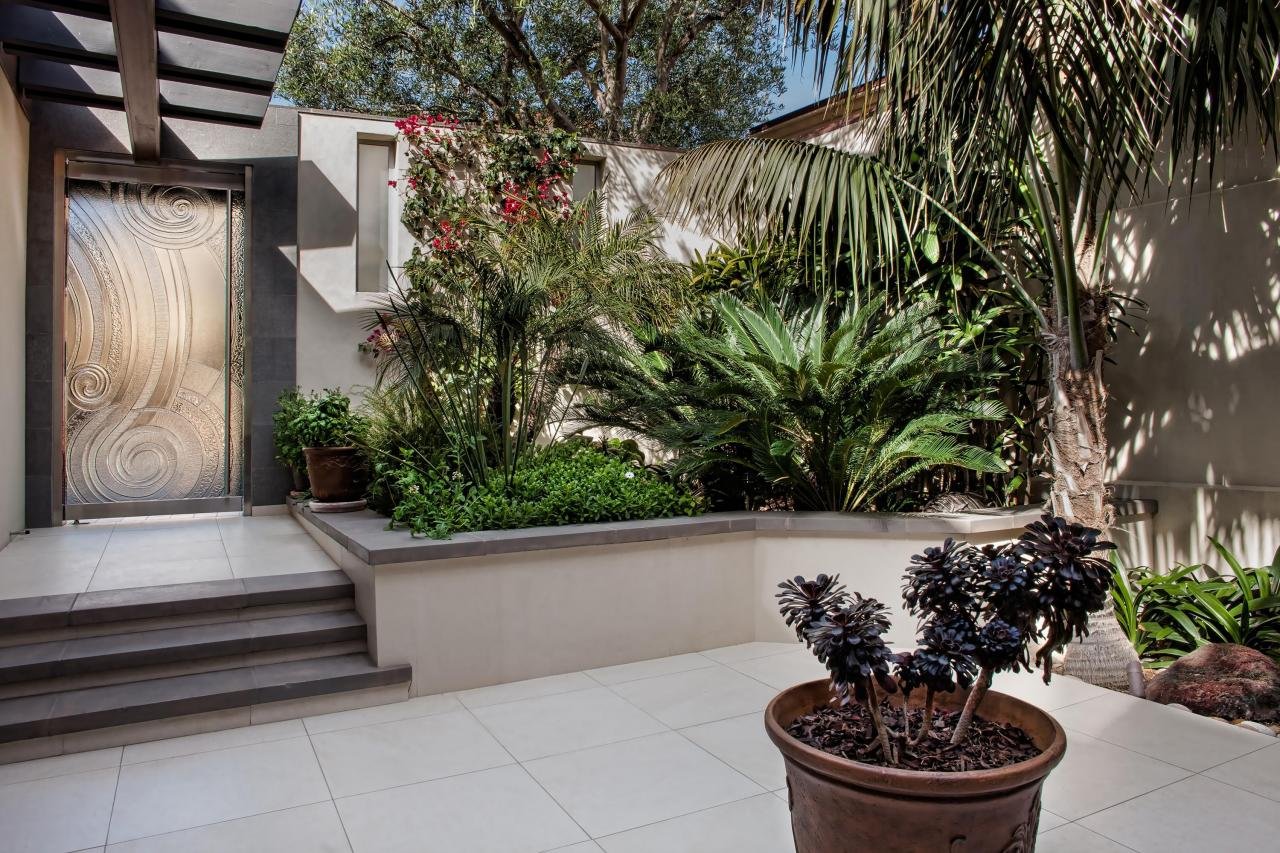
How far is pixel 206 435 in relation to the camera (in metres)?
7.29

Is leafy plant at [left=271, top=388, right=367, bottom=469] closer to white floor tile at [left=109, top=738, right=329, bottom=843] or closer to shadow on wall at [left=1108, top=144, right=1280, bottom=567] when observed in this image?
white floor tile at [left=109, top=738, right=329, bottom=843]

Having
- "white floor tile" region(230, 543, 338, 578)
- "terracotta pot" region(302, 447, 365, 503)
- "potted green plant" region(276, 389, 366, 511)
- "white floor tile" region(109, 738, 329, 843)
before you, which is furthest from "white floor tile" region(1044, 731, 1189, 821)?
"terracotta pot" region(302, 447, 365, 503)

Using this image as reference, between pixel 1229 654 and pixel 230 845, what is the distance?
4364 mm

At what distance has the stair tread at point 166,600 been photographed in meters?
3.82

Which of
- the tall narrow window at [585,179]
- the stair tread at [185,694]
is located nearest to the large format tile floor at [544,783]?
the stair tread at [185,694]

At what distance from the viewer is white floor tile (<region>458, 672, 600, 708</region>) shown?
13.0 feet

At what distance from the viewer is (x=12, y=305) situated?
19.9ft

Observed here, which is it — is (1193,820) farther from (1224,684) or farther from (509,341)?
(509,341)

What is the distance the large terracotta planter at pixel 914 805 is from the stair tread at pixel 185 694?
242 cm

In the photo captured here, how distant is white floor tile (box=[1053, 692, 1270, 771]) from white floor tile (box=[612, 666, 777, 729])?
1.39 m

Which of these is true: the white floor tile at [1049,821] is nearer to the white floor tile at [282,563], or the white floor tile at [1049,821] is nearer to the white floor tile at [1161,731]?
the white floor tile at [1161,731]

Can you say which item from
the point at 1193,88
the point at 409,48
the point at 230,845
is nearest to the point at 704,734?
the point at 230,845

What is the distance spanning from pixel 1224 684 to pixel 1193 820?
137 centimetres

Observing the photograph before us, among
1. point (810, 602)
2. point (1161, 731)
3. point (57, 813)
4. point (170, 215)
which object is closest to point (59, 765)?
point (57, 813)
